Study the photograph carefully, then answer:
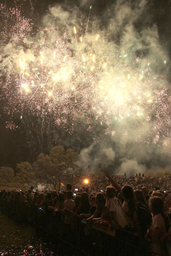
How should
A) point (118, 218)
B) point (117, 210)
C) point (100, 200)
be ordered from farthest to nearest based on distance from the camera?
point (100, 200) < point (117, 210) < point (118, 218)

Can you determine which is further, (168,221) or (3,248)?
(3,248)

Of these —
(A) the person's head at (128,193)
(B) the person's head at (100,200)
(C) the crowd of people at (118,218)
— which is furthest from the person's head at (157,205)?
(B) the person's head at (100,200)

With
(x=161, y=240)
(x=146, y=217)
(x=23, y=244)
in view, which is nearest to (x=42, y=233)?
(x=23, y=244)

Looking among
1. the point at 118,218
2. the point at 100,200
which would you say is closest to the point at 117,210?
the point at 118,218

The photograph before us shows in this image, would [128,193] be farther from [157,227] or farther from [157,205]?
[157,227]

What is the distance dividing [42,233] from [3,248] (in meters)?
1.98

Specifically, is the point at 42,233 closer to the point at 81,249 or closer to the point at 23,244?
the point at 23,244

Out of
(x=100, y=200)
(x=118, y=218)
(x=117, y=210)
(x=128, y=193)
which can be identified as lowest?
(x=118, y=218)

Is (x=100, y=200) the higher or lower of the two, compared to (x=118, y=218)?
higher

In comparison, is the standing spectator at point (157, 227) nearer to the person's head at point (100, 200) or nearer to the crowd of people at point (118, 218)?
the crowd of people at point (118, 218)

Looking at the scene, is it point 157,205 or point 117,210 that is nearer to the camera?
point 157,205

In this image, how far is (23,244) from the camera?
259 inches

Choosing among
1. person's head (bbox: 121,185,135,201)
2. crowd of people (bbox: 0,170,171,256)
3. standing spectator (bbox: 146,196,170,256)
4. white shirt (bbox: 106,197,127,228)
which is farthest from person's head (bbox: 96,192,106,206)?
standing spectator (bbox: 146,196,170,256)

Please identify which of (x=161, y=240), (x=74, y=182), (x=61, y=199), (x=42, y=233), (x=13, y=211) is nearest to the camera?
(x=161, y=240)
